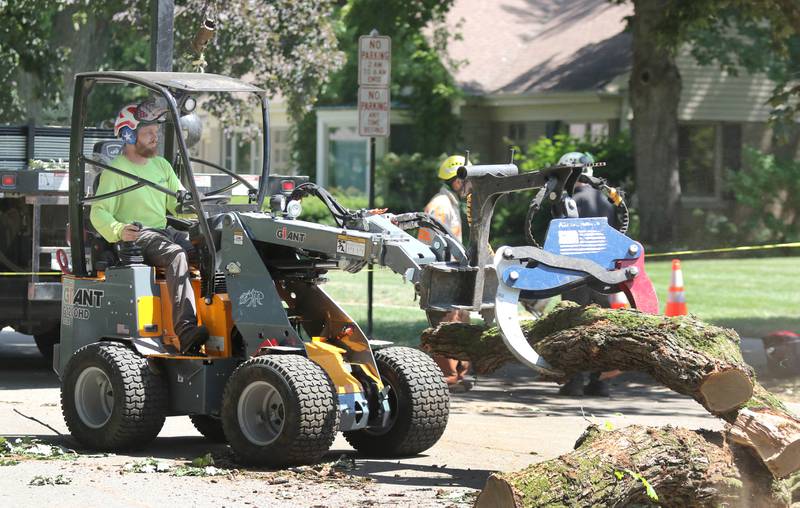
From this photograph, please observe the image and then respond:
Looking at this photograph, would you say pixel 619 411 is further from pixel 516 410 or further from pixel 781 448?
pixel 781 448

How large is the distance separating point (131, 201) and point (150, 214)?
161 millimetres

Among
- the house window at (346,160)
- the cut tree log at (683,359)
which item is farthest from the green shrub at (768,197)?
the cut tree log at (683,359)

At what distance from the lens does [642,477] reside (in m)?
7.15

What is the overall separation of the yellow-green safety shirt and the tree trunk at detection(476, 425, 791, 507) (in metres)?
3.67

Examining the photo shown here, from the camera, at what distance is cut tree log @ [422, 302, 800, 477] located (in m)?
7.75

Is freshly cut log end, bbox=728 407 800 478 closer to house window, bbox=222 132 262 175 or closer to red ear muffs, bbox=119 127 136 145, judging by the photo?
red ear muffs, bbox=119 127 136 145

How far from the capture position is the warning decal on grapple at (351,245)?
8.32m

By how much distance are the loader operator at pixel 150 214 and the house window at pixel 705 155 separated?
23.5m

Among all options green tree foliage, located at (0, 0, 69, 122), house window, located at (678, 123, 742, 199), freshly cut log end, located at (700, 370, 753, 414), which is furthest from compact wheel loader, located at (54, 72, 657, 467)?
house window, located at (678, 123, 742, 199)

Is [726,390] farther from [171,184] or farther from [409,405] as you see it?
[171,184]

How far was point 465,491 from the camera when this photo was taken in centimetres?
804

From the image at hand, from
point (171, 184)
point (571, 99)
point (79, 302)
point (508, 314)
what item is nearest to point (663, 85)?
point (571, 99)

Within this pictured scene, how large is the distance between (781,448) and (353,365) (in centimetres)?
280

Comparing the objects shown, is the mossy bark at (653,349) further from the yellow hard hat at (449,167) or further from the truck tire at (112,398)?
Result: the yellow hard hat at (449,167)
